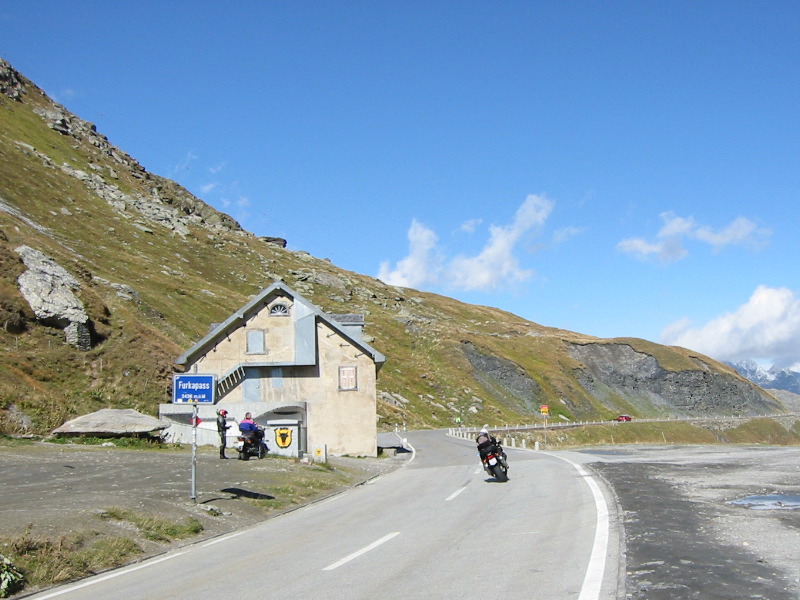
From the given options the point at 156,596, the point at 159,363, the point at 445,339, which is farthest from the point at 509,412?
the point at 156,596

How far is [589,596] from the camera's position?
7.38 metres

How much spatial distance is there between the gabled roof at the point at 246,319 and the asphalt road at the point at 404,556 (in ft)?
59.4

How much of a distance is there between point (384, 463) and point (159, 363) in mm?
16107

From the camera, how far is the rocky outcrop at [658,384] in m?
122

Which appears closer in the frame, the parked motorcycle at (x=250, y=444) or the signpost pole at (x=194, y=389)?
the signpost pole at (x=194, y=389)

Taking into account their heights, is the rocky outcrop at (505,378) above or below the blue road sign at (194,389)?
above

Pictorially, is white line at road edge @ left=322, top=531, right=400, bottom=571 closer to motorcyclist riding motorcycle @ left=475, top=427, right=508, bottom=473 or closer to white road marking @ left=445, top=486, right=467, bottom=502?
white road marking @ left=445, top=486, right=467, bottom=502

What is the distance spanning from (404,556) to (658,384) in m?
125

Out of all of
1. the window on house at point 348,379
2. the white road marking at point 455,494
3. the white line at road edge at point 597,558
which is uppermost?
the window on house at point 348,379

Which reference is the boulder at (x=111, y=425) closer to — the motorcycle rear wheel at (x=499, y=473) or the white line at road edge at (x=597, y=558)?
the motorcycle rear wheel at (x=499, y=473)

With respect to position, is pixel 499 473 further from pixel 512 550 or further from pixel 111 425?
pixel 111 425

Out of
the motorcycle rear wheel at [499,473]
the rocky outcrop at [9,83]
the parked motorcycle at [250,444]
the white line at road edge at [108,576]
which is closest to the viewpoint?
the white line at road edge at [108,576]

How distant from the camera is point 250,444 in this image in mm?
26578

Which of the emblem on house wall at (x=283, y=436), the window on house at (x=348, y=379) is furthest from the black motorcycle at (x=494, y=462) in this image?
the window on house at (x=348, y=379)
